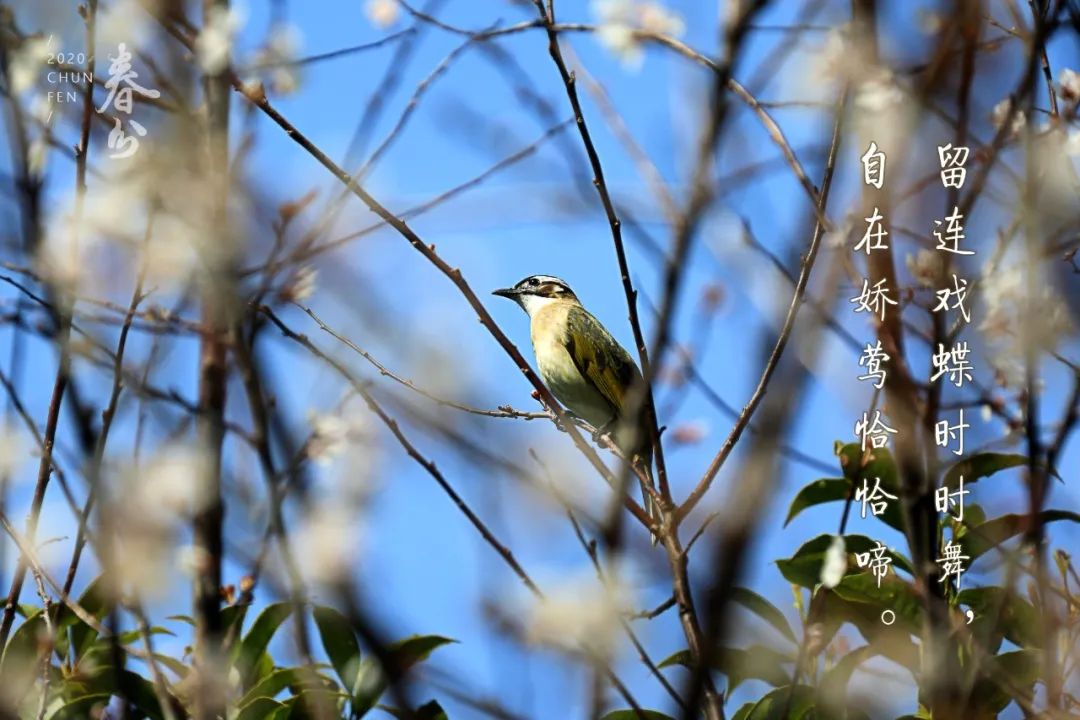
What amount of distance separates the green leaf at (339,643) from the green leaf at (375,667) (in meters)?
0.04

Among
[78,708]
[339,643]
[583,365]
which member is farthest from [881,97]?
[583,365]

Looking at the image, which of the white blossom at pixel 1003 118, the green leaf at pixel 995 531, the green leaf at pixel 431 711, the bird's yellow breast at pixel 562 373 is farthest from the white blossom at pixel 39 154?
the bird's yellow breast at pixel 562 373

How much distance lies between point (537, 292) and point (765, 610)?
14.2 feet

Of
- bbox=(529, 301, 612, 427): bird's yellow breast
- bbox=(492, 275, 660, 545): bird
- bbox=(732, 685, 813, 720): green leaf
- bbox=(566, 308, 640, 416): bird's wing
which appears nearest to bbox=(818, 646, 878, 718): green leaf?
bbox=(732, 685, 813, 720): green leaf

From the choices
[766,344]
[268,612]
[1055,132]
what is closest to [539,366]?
[268,612]

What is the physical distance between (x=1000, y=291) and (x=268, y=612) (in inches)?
79.8

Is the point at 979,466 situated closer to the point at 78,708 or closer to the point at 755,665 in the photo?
the point at 755,665

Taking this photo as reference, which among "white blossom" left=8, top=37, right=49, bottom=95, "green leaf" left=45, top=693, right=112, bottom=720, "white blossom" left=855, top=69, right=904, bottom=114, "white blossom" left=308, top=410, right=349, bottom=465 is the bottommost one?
"green leaf" left=45, top=693, right=112, bottom=720

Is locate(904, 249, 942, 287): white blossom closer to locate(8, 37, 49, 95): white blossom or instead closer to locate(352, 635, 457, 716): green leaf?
locate(352, 635, 457, 716): green leaf

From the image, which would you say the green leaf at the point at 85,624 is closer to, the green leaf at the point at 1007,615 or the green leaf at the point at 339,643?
the green leaf at the point at 339,643

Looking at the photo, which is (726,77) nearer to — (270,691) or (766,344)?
(766,344)

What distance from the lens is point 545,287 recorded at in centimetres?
767

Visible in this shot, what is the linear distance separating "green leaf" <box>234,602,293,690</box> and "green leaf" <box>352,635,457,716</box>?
29 centimetres

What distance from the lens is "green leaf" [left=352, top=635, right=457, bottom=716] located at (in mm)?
3092
